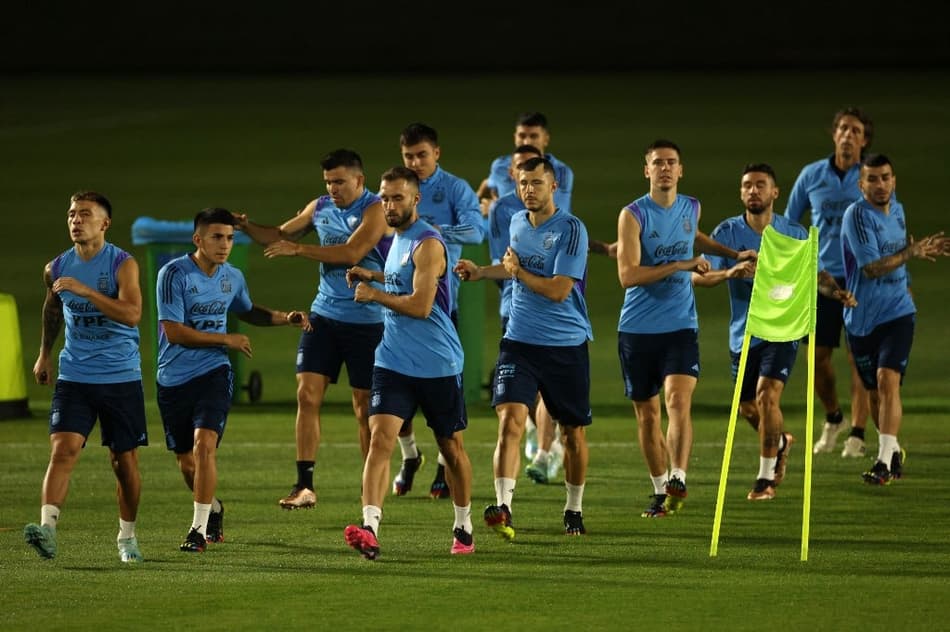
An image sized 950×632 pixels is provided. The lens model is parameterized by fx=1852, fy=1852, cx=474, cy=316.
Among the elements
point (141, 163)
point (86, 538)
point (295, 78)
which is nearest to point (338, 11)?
point (295, 78)

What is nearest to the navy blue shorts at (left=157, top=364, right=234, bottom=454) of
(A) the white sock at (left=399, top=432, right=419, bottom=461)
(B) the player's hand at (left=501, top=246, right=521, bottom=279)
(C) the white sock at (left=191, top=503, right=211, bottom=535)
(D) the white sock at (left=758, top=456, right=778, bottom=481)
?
(C) the white sock at (left=191, top=503, right=211, bottom=535)

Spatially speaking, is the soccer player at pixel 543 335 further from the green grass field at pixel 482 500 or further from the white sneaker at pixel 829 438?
the white sneaker at pixel 829 438

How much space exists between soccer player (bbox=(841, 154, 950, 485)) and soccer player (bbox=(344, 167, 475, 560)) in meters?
3.71

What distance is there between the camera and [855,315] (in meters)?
12.9

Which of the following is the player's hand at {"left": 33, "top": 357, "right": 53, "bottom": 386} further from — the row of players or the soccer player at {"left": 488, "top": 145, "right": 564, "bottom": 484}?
the soccer player at {"left": 488, "top": 145, "right": 564, "bottom": 484}

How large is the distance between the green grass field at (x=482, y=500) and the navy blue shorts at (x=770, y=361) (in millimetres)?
805

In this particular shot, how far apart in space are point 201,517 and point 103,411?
0.79 m

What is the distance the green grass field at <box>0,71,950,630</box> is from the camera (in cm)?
859

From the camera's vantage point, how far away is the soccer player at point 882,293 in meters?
12.6

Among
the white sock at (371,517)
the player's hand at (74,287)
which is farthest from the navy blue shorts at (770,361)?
the player's hand at (74,287)

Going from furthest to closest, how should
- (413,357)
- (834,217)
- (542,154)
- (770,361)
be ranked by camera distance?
1. (834,217)
2. (542,154)
3. (770,361)
4. (413,357)

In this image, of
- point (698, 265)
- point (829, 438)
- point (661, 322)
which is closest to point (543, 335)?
point (698, 265)

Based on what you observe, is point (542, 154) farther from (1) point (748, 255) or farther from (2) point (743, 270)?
(2) point (743, 270)

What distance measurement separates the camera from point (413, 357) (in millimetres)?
10000
